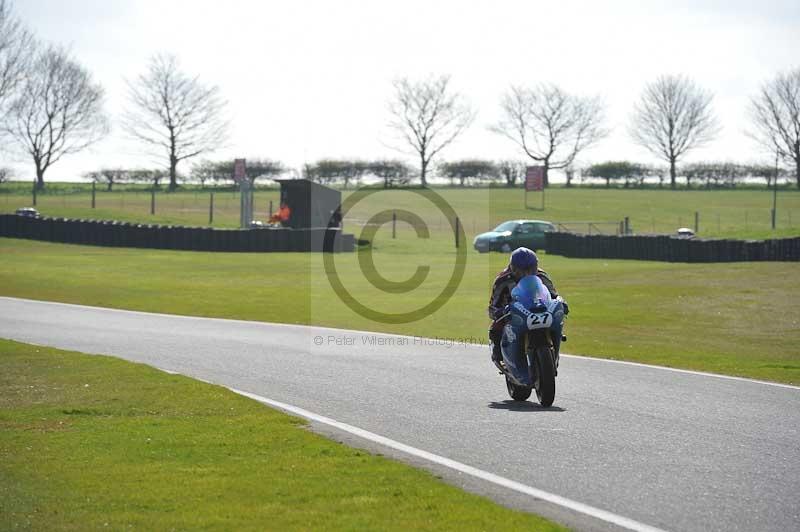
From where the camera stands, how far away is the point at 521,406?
9.96 metres

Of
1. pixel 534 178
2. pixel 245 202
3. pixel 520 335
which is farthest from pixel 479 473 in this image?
pixel 534 178

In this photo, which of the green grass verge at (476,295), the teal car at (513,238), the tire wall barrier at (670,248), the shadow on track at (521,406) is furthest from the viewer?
the teal car at (513,238)

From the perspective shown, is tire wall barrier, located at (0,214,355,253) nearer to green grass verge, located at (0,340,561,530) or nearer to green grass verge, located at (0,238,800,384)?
green grass verge, located at (0,238,800,384)

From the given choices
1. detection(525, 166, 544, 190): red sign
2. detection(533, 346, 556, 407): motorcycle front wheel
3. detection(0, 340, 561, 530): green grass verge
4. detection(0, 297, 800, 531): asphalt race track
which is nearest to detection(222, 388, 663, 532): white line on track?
detection(0, 297, 800, 531): asphalt race track

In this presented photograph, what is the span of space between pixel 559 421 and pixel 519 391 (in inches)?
47.7

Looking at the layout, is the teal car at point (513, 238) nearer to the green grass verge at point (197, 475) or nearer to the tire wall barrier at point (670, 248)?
the tire wall barrier at point (670, 248)

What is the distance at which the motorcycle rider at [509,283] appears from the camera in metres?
10.1

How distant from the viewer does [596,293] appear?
25547 millimetres

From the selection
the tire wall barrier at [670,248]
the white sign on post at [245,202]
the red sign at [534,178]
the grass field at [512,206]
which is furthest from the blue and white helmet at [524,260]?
the red sign at [534,178]

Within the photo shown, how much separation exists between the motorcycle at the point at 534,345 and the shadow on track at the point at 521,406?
0.23 ft

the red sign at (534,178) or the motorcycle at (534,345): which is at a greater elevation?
the red sign at (534,178)

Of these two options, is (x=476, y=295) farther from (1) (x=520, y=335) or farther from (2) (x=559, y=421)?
(2) (x=559, y=421)

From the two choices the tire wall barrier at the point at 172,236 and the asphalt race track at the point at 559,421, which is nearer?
the asphalt race track at the point at 559,421

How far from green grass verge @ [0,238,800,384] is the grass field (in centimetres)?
2121
